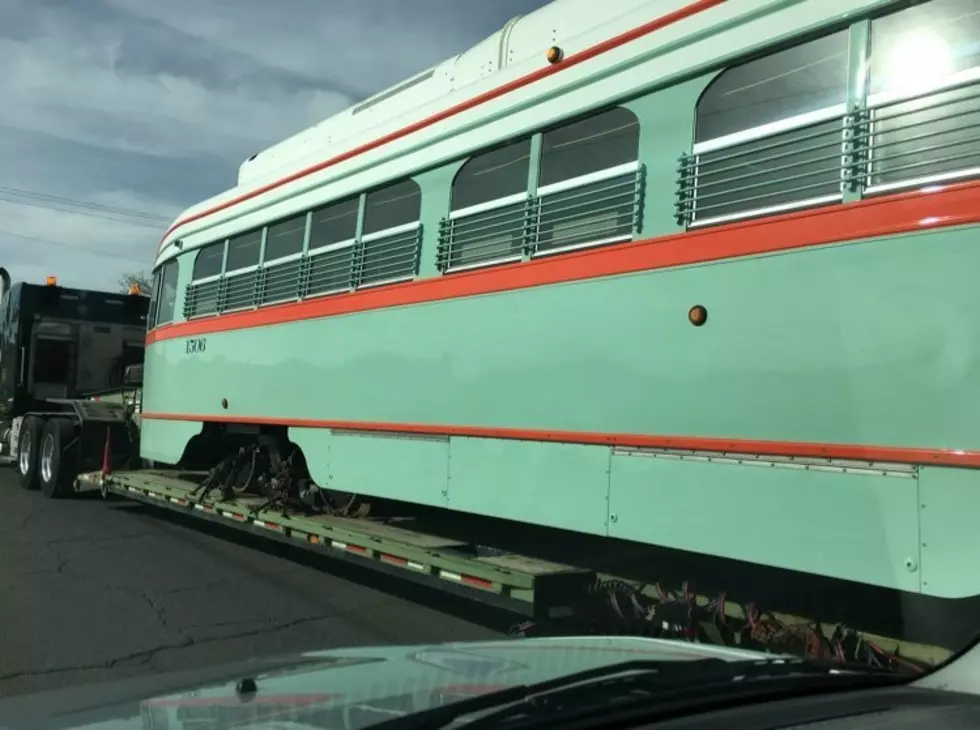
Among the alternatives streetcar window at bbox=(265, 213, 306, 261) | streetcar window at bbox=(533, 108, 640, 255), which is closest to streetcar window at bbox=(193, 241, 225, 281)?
streetcar window at bbox=(265, 213, 306, 261)

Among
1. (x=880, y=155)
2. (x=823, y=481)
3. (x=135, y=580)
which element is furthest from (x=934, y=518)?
(x=135, y=580)

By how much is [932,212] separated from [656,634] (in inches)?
93.7

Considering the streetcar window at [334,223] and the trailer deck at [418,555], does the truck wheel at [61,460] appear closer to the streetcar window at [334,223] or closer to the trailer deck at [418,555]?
the trailer deck at [418,555]

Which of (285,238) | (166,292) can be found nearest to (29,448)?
(166,292)

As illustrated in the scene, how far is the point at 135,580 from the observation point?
25.6 feet

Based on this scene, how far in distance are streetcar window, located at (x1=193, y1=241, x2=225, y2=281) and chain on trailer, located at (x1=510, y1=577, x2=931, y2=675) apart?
5.37 metres

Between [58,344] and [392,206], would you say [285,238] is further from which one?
[58,344]

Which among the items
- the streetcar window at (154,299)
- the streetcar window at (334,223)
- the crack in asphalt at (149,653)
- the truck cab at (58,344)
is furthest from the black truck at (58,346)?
the crack in asphalt at (149,653)

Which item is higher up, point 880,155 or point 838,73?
point 838,73

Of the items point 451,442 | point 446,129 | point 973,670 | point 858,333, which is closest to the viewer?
point 973,670

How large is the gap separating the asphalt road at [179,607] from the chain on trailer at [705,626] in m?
1.15

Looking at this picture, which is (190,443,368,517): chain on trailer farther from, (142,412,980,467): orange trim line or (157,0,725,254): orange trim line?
(157,0,725,254): orange trim line

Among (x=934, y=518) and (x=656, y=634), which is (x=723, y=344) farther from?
(x=656, y=634)

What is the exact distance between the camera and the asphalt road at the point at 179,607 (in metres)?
5.73
